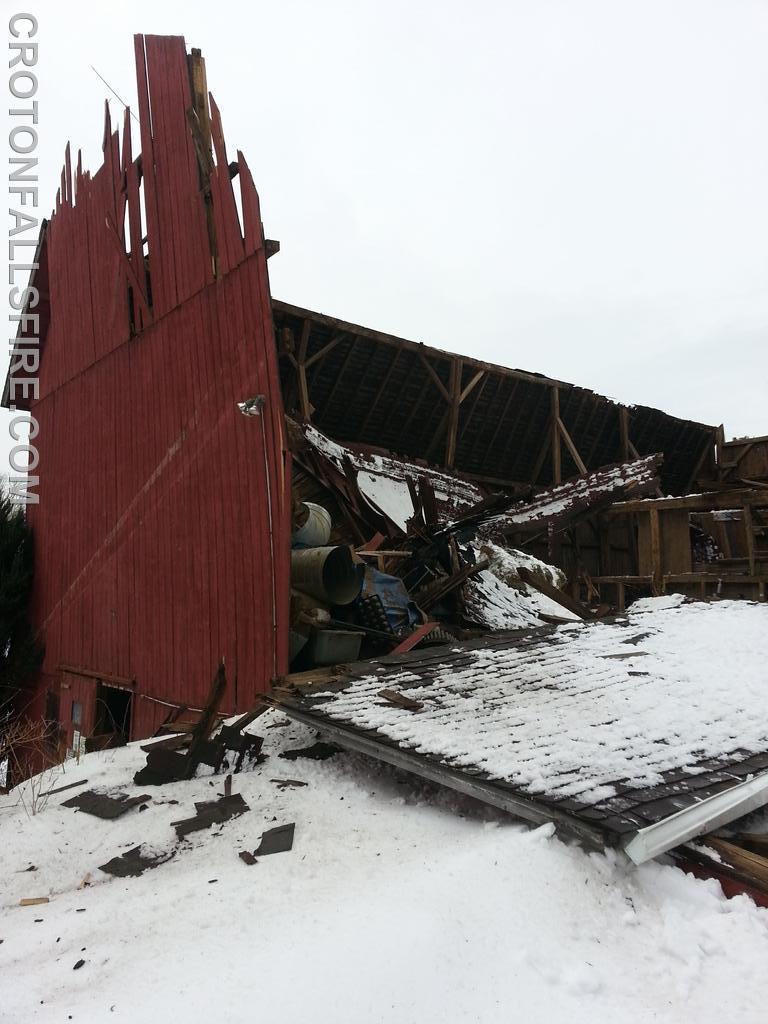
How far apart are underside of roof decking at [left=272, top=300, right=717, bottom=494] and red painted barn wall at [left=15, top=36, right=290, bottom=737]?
1986 millimetres

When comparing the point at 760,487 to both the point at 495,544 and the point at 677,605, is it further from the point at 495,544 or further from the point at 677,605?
the point at 495,544

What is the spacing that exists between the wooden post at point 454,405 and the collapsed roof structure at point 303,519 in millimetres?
45

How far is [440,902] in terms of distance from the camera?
2.89 metres

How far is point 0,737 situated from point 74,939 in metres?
10.2

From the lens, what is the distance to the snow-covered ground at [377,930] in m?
2.37

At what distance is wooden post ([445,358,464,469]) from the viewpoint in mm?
12930

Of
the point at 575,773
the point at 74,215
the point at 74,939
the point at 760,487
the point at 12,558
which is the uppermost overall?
the point at 74,215

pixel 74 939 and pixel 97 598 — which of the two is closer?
pixel 74 939

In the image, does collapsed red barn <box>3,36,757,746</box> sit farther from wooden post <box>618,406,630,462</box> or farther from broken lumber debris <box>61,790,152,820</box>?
broken lumber debris <box>61,790,152,820</box>

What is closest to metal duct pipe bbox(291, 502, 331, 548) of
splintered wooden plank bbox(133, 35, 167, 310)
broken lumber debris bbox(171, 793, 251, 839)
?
splintered wooden plank bbox(133, 35, 167, 310)

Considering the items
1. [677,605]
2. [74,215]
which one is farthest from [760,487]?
[74,215]

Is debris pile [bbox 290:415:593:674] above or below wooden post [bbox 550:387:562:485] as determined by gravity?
below

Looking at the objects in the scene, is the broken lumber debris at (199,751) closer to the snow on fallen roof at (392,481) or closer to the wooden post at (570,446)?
the snow on fallen roof at (392,481)

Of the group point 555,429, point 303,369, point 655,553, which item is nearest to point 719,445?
point 555,429
